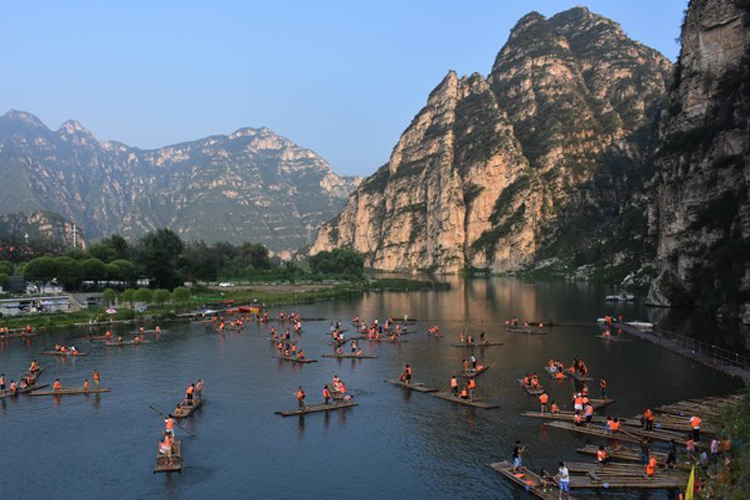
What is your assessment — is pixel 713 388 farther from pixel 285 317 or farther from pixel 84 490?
pixel 285 317

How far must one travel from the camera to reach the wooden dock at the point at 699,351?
62.5m

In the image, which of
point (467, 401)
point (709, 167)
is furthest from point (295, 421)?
point (709, 167)

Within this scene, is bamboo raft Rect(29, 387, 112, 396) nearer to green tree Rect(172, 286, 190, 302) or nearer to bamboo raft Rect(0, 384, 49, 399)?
bamboo raft Rect(0, 384, 49, 399)

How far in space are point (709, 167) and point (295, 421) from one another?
304 ft

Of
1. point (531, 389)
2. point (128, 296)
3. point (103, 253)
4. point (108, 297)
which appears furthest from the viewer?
point (103, 253)

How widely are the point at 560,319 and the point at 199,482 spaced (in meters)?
85.7

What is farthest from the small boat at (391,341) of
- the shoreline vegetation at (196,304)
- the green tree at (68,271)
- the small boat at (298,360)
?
the green tree at (68,271)

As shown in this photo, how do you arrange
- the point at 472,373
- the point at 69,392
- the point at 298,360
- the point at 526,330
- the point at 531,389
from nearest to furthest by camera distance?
the point at 531,389
the point at 69,392
the point at 472,373
the point at 298,360
the point at 526,330

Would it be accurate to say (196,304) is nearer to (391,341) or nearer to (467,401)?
(391,341)

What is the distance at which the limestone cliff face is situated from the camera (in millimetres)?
99688

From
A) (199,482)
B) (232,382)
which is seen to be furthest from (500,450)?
(232,382)

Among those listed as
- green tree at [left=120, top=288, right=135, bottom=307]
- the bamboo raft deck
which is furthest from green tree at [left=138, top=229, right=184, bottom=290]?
the bamboo raft deck

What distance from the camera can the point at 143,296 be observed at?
11994 centimetres

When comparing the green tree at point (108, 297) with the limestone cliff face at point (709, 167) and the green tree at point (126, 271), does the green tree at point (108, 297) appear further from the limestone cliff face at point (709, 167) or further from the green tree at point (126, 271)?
the limestone cliff face at point (709, 167)
